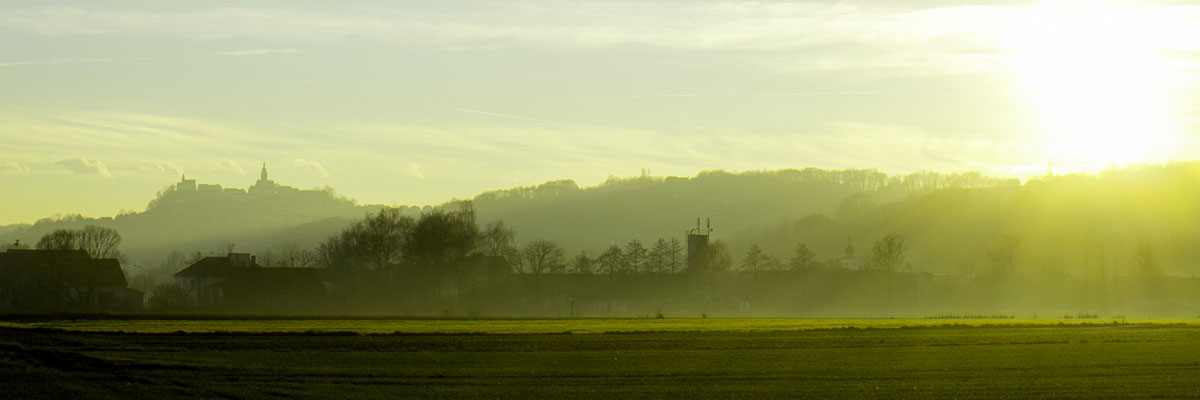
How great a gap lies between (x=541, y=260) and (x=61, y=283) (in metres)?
57.4

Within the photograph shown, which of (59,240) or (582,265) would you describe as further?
(582,265)

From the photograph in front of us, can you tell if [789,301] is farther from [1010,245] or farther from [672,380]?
[672,380]

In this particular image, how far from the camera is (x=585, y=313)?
440 ft

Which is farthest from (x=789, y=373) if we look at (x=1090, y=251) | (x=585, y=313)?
(x=1090, y=251)

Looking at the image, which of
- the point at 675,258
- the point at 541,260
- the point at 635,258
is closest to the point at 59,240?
the point at 541,260

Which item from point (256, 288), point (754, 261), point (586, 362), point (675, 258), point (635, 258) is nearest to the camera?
point (586, 362)

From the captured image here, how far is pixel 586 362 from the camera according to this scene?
158 feet

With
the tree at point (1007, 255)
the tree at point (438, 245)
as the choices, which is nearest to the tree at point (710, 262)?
the tree at point (438, 245)

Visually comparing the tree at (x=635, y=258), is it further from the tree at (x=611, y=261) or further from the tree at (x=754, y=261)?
the tree at (x=754, y=261)

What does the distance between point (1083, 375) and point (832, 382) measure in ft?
33.0

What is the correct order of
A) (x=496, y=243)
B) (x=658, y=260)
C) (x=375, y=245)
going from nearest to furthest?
1. (x=375, y=245)
2. (x=658, y=260)
3. (x=496, y=243)

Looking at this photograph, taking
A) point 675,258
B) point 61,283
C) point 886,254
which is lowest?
point 61,283

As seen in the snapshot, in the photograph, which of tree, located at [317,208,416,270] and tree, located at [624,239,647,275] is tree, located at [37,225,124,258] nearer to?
tree, located at [317,208,416,270]

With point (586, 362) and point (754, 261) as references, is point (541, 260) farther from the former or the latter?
point (586, 362)
